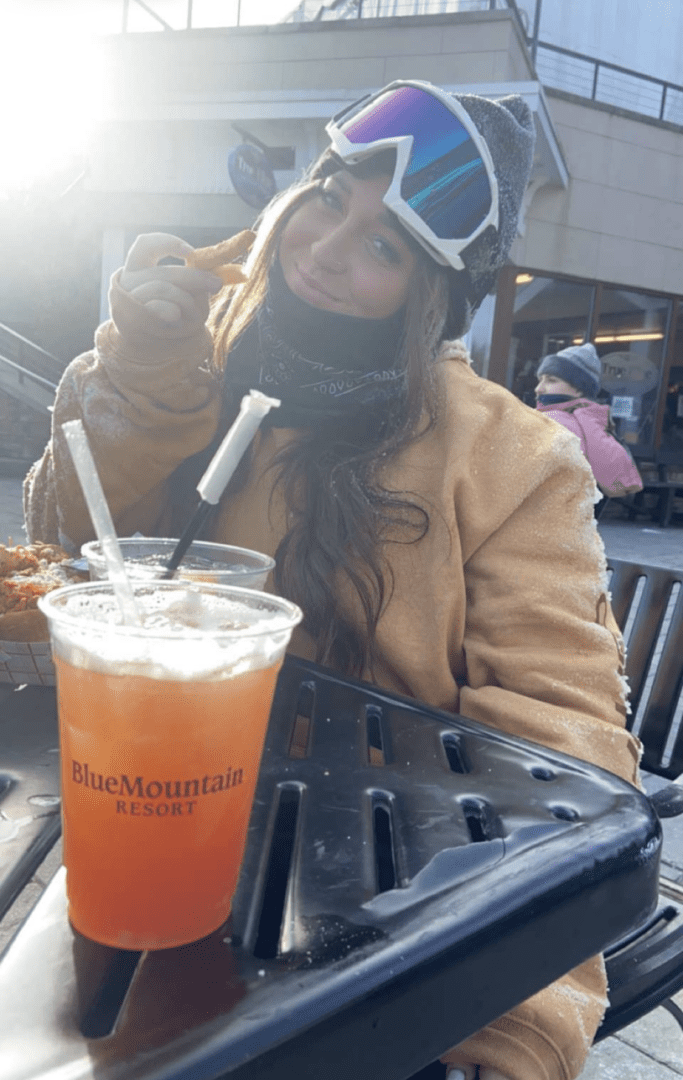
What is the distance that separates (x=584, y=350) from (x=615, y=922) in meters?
5.74

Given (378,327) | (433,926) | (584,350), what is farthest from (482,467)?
(584,350)

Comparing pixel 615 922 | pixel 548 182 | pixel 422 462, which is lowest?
pixel 615 922

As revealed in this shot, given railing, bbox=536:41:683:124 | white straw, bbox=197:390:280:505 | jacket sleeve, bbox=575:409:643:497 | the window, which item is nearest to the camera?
white straw, bbox=197:390:280:505

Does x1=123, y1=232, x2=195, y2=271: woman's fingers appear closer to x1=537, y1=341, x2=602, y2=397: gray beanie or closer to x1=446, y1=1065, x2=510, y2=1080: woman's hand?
x1=446, y1=1065, x2=510, y2=1080: woman's hand

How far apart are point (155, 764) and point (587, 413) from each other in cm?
566

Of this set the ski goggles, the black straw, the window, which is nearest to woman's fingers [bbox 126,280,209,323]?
the ski goggles

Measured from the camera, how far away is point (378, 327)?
179 cm

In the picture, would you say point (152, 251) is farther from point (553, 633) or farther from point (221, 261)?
point (553, 633)

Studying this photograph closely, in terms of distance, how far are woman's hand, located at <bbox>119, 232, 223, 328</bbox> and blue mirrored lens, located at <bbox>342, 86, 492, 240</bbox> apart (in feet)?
1.40

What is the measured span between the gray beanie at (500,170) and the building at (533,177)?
29.8ft

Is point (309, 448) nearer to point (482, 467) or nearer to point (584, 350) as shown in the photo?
point (482, 467)

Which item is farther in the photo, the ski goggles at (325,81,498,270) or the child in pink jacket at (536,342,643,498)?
the child in pink jacket at (536,342,643,498)

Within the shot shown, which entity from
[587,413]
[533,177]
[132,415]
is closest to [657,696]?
[132,415]

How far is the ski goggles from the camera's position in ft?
5.37
